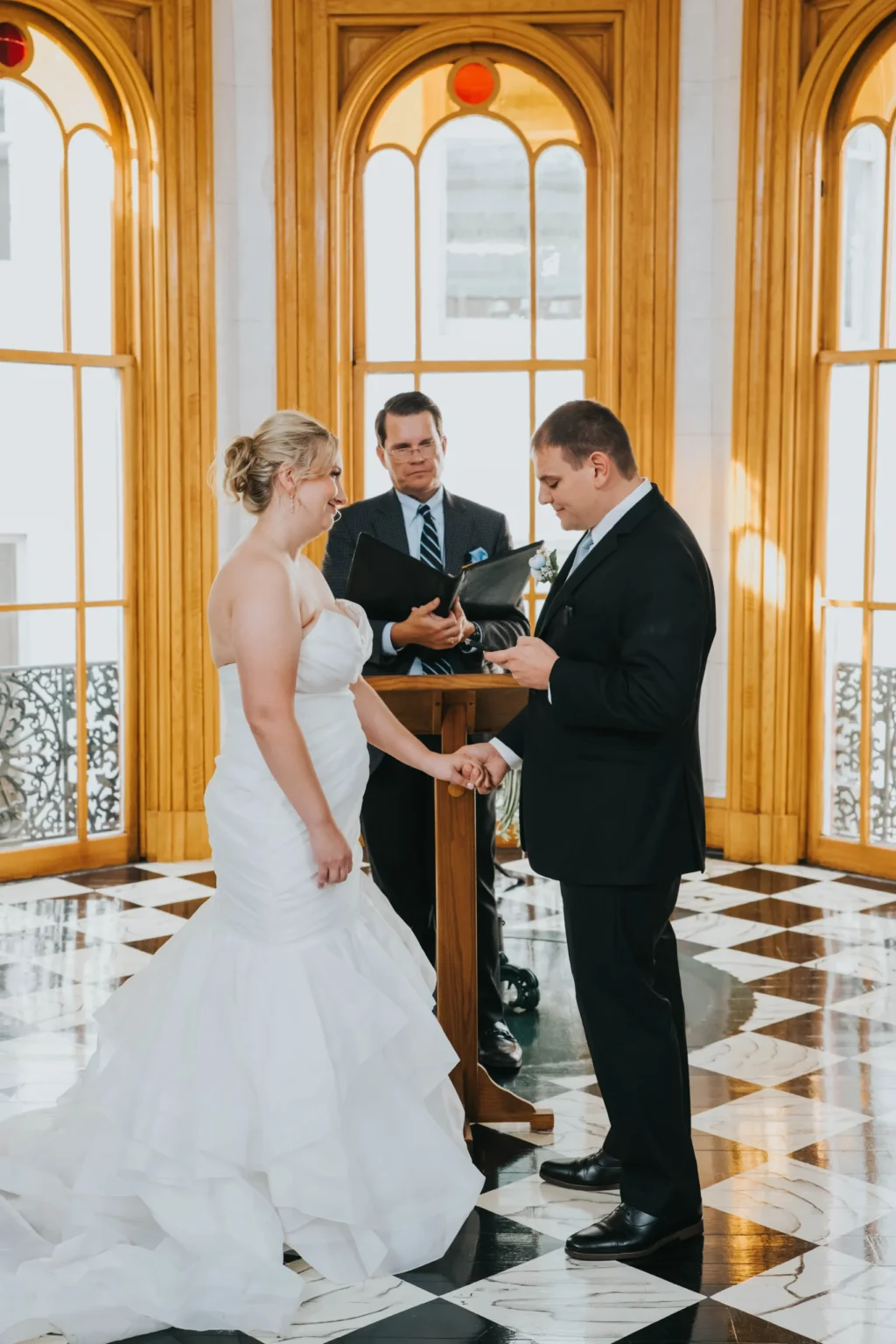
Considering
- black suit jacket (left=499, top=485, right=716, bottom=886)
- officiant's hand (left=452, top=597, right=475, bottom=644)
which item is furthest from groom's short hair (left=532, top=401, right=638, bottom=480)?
officiant's hand (left=452, top=597, right=475, bottom=644)

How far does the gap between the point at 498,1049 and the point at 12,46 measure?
474 centimetres

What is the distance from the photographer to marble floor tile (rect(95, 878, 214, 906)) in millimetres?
5918

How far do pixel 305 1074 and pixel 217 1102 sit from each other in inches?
7.2

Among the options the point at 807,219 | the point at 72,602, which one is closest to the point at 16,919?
the point at 72,602

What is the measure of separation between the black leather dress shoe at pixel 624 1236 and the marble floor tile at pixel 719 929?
2.35 meters

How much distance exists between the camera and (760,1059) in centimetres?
416

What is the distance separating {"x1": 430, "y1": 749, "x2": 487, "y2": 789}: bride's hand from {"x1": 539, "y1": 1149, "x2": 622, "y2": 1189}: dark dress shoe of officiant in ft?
2.89

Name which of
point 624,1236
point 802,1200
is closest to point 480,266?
point 802,1200

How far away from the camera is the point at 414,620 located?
11.9ft

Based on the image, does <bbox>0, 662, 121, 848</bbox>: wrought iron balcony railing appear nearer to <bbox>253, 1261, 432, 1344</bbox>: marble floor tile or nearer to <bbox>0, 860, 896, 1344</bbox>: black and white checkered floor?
<bbox>0, 860, 896, 1344</bbox>: black and white checkered floor

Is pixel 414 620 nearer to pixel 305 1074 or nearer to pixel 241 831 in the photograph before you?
pixel 241 831

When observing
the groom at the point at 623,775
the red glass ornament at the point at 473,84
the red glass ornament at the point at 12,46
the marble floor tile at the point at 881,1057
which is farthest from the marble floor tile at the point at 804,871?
the red glass ornament at the point at 12,46

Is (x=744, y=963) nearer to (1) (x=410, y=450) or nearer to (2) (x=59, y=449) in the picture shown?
(1) (x=410, y=450)

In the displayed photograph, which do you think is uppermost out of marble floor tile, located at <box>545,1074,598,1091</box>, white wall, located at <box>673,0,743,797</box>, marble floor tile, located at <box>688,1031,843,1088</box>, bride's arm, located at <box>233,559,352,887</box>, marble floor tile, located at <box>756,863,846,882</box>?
white wall, located at <box>673,0,743,797</box>
